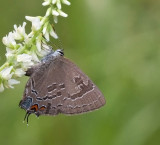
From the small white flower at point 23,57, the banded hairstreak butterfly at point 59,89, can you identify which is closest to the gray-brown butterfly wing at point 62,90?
the banded hairstreak butterfly at point 59,89

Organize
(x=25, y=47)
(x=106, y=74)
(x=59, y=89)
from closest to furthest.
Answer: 1. (x=25, y=47)
2. (x=59, y=89)
3. (x=106, y=74)

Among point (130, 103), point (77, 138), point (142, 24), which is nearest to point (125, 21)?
point (142, 24)

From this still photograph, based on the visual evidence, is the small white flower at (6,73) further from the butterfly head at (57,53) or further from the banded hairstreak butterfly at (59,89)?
the butterfly head at (57,53)

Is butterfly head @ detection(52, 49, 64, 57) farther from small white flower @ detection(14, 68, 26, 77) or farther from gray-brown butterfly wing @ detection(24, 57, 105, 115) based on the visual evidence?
small white flower @ detection(14, 68, 26, 77)

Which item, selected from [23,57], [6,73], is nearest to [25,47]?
[23,57]

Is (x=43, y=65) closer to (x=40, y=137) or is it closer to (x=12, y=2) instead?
(x=40, y=137)

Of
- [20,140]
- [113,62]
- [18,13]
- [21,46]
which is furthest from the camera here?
[18,13]

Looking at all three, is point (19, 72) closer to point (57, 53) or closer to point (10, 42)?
point (10, 42)
